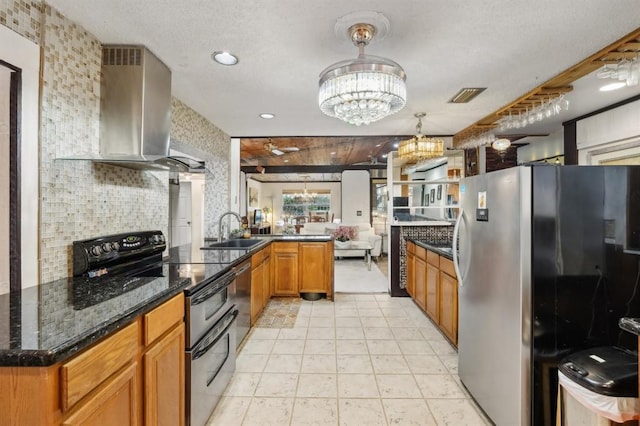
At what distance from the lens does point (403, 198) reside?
4777 millimetres

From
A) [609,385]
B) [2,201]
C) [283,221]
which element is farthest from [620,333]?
[283,221]

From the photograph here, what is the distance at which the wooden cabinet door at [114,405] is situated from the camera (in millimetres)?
909

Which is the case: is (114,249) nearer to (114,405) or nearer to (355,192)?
(114,405)

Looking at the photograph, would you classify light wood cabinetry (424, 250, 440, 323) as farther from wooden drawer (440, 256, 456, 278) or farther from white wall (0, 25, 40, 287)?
white wall (0, 25, 40, 287)

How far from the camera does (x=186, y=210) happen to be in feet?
23.2

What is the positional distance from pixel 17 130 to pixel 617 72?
10.8ft

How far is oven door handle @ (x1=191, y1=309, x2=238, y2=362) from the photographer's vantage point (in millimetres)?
1683

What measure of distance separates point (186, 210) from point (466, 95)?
620cm

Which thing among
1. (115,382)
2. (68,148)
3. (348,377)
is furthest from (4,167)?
(348,377)

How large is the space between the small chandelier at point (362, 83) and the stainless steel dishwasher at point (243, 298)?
149 cm

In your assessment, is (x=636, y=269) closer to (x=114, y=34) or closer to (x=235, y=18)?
(x=235, y=18)

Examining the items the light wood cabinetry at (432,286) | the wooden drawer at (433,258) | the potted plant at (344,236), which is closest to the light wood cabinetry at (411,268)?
the light wood cabinetry at (432,286)

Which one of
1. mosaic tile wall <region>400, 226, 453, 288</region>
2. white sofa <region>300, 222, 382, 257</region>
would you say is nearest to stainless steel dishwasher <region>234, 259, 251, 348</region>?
mosaic tile wall <region>400, 226, 453, 288</region>

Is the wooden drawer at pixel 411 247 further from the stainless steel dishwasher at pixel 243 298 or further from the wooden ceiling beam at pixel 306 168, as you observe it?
the wooden ceiling beam at pixel 306 168
